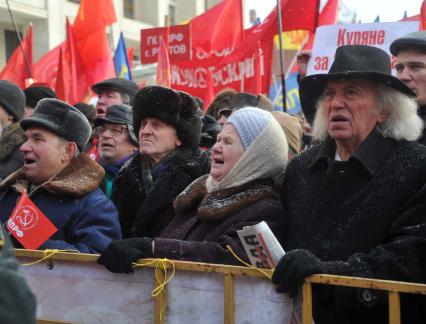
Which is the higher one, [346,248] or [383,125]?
[383,125]

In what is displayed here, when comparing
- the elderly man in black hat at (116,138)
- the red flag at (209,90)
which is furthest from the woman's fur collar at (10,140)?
the red flag at (209,90)

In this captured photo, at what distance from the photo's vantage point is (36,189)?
3.45 meters

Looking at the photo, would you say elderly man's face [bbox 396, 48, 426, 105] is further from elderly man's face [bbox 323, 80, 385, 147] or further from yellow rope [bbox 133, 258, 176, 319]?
yellow rope [bbox 133, 258, 176, 319]

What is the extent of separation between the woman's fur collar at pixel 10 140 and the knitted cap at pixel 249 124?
2081 mm

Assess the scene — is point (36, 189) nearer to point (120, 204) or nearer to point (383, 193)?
point (120, 204)

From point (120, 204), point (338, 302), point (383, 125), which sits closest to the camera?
point (338, 302)

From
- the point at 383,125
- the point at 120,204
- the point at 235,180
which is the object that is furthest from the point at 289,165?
the point at 120,204

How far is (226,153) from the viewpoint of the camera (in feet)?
10.1

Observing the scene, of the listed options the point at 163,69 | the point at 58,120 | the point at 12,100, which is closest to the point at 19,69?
the point at 163,69

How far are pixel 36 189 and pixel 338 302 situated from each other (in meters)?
1.79

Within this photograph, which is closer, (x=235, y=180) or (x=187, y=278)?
(x=187, y=278)

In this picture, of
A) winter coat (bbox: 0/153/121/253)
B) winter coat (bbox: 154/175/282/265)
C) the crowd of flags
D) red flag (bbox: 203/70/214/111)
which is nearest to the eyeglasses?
winter coat (bbox: 0/153/121/253)

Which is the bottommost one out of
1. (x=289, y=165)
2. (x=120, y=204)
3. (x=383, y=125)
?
(x=120, y=204)

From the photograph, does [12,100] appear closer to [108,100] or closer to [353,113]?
[108,100]
